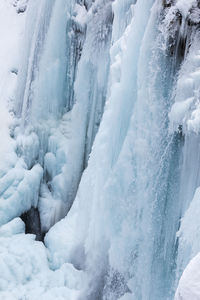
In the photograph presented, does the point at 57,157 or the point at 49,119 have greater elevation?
the point at 49,119

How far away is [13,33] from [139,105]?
485 cm

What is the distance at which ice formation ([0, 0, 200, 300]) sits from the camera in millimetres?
4051

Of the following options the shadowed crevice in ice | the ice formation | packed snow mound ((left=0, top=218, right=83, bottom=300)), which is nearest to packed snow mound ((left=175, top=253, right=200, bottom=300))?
the ice formation

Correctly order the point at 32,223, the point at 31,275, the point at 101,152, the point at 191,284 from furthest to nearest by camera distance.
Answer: the point at 32,223, the point at 31,275, the point at 101,152, the point at 191,284

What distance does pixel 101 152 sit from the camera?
15.0 ft

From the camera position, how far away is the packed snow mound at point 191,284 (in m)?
1.48

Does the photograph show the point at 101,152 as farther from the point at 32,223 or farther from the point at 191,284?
the point at 191,284

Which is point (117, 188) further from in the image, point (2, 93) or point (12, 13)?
point (12, 13)

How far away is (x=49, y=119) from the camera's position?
7.15 meters

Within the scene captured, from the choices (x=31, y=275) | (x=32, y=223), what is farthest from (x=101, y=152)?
(x=32, y=223)

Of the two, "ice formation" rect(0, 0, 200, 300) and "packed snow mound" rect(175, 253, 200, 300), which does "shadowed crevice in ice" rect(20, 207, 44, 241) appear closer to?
"ice formation" rect(0, 0, 200, 300)

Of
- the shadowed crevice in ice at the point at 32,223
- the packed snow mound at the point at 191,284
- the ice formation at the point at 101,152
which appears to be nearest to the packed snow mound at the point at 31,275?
the ice formation at the point at 101,152

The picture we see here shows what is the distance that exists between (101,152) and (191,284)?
3.13 metres

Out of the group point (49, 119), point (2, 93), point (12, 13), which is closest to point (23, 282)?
point (49, 119)
